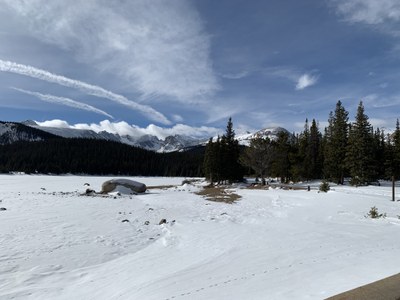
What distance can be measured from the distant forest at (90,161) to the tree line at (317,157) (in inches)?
3090

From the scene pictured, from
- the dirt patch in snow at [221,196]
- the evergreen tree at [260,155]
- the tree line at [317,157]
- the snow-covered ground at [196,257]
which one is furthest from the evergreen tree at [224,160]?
the snow-covered ground at [196,257]

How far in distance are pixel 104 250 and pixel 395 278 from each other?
9809mm

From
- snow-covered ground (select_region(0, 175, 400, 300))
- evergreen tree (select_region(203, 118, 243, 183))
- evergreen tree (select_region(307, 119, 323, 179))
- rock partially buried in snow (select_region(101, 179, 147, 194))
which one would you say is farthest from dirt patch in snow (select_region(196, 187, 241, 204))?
evergreen tree (select_region(307, 119, 323, 179))

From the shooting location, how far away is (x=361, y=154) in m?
49.5

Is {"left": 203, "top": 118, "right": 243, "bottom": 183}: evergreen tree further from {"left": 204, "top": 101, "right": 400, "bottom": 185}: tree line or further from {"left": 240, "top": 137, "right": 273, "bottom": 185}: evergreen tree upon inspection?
{"left": 240, "top": 137, "right": 273, "bottom": 185}: evergreen tree

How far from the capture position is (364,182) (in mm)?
48969

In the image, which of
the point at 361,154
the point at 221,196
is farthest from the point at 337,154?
the point at 221,196

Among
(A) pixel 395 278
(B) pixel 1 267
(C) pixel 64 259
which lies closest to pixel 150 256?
(C) pixel 64 259

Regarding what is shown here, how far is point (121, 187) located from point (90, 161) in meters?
137

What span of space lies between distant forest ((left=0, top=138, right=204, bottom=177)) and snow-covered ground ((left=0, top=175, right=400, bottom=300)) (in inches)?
5106

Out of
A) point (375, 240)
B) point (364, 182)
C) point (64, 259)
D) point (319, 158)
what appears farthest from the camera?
point (319, 158)

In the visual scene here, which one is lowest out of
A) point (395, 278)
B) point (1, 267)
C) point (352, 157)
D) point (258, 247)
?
point (1, 267)

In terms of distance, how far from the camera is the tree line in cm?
5031

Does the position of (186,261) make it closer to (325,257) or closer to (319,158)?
(325,257)
